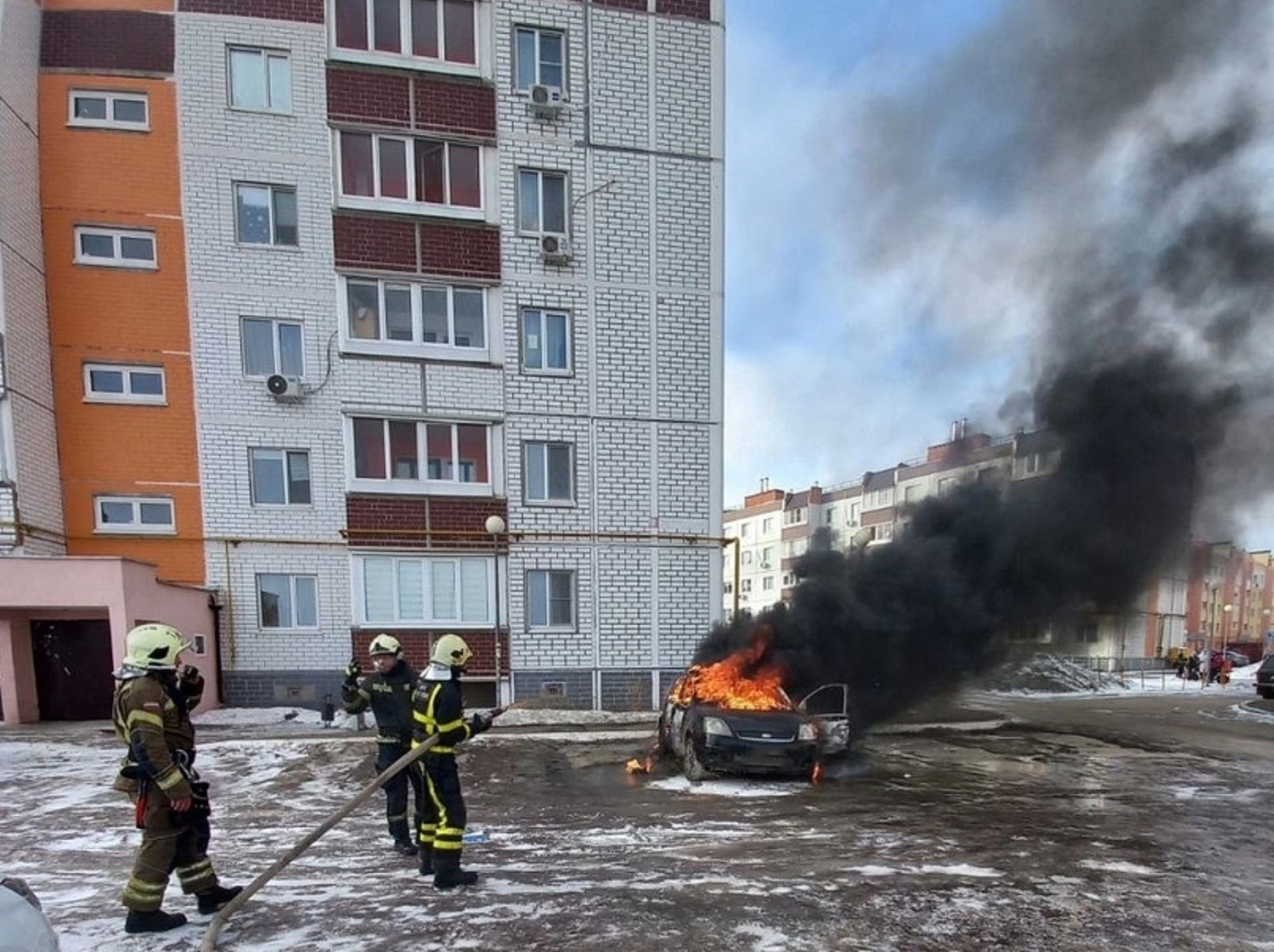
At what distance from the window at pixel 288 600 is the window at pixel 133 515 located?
1989mm

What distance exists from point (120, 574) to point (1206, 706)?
24.5 meters

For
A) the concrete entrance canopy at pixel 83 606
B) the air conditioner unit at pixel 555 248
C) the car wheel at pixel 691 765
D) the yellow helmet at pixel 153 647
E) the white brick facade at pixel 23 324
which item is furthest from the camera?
the air conditioner unit at pixel 555 248

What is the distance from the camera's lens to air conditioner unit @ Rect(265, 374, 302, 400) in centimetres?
1301

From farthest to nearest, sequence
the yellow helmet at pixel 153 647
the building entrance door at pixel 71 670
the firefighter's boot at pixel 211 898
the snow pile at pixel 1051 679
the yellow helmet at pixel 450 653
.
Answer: the snow pile at pixel 1051 679
the building entrance door at pixel 71 670
the yellow helmet at pixel 450 653
the firefighter's boot at pixel 211 898
the yellow helmet at pixel 153 647

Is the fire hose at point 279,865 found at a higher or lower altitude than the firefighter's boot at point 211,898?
higher

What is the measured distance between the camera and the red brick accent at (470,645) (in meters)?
13.5

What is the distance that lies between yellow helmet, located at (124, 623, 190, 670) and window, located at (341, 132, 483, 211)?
11.4m

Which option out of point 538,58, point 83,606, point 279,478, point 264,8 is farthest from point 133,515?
point 538,58

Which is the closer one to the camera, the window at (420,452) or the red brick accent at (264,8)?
the red brick accent at (264,8)

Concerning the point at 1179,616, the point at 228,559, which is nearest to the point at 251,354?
the point at 228,559

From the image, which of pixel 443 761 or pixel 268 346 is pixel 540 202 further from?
pixel 443 761

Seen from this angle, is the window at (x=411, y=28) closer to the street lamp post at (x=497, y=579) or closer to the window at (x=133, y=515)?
the street lamp post at (x=497, y=579)

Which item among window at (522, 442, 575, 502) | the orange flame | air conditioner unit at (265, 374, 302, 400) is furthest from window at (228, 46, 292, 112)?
the orange flame

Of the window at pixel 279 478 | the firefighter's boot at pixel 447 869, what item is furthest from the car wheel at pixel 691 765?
the window at pixel 279 478
